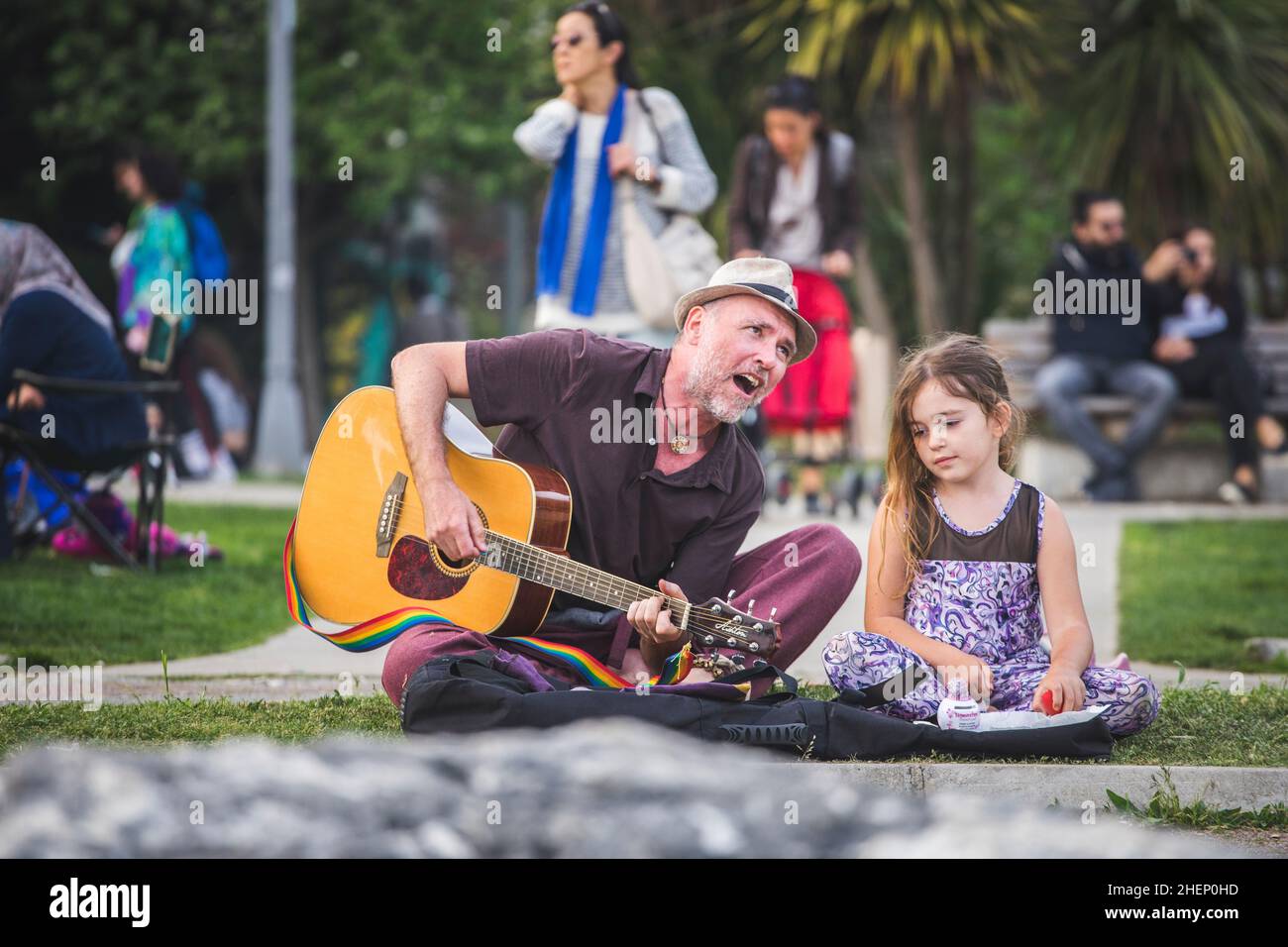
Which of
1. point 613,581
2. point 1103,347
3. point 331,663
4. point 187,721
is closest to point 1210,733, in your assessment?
point 613,581

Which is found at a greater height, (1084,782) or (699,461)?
(699,461)

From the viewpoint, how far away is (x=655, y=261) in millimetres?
7430

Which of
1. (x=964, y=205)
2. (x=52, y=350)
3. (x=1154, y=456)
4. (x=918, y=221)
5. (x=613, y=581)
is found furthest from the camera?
(x=964, y=205)

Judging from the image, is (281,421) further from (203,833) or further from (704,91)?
(203,833)

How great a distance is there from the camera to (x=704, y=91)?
49.4ft

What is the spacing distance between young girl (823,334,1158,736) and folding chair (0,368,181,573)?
12.4ft

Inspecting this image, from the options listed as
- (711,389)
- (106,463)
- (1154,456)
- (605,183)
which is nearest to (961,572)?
(711,389)

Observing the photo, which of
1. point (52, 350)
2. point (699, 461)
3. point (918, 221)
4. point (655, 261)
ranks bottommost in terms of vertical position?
point (699, 461)

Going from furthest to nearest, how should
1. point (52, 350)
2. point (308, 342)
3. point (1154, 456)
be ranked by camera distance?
point (308, 342), point (1154, 456), point (52, 350)

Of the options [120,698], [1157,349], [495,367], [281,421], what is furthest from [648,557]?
[281,421]

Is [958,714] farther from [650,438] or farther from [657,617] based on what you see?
[650,438]

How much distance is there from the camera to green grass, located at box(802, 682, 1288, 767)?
4.02 meters

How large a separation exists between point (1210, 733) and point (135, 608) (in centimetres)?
388

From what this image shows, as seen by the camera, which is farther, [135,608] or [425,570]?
[135,608]
